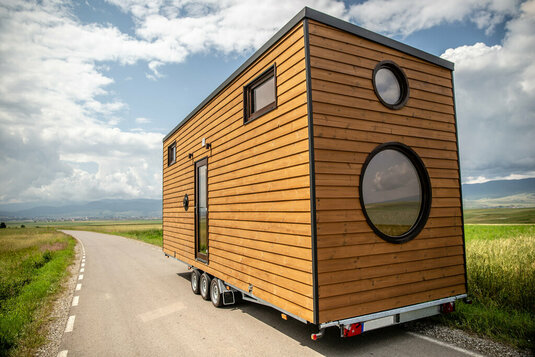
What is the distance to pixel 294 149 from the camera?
425cm

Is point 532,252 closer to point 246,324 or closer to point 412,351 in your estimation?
point 412,351

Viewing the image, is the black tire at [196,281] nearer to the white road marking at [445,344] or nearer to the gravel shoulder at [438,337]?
the gravel shoulder at [438,337]

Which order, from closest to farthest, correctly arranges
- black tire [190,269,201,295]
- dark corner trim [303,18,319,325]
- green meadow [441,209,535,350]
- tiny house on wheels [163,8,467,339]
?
dark corner trim [303,18,319,325] → tiny house on wheels [163,8,467,339] → green meadow [441,209,535,350] → black tire [190,269,201,295]

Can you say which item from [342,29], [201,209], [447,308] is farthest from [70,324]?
[342,29]

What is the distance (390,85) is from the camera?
4875mm

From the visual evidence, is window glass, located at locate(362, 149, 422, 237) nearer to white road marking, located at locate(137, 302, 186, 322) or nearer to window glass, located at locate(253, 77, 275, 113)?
window glass, located at locate(253, 77, 275, 113)

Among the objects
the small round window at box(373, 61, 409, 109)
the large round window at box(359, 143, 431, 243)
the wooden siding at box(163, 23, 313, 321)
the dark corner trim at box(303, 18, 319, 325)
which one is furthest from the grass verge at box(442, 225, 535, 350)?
the small round window at box(373, 61, 409, 109)

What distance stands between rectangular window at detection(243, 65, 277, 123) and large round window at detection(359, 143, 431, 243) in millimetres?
1719

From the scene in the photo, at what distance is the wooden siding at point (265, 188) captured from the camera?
13.4 feet

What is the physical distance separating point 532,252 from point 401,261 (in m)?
5.53

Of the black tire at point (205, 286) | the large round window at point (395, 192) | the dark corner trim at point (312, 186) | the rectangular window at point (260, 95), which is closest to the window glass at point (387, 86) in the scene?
the large round window at point (395, 192)

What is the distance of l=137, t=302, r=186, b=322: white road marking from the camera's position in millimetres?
5899

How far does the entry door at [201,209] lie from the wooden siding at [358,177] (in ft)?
12.8

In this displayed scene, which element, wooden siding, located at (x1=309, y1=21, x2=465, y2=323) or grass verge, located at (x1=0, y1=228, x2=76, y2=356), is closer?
wooden siding, located at (x1=309, y1=21, x2=465, y2=323)
